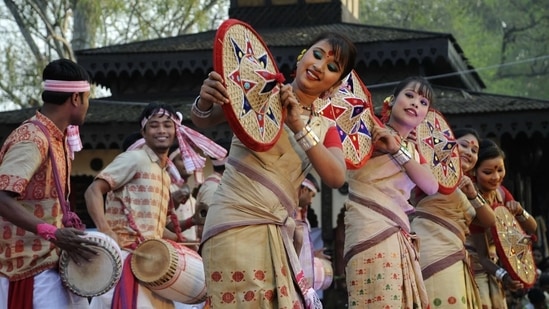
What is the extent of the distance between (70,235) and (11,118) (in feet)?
46.4

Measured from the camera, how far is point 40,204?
728cm

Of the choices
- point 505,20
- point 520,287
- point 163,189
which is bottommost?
point 520,287

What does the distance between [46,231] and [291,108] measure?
1.53 metres

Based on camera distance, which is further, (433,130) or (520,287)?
(520,287)

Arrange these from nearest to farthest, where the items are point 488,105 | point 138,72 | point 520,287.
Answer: point 520,287 → point 488,105 → point 138,72

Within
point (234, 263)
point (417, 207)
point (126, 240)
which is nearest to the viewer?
point (234, 263)

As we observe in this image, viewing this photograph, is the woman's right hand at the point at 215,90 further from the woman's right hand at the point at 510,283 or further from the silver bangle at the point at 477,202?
the woman's right hand at the point at 510,283

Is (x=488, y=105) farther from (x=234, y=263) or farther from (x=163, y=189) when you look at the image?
(x=234, y=263)

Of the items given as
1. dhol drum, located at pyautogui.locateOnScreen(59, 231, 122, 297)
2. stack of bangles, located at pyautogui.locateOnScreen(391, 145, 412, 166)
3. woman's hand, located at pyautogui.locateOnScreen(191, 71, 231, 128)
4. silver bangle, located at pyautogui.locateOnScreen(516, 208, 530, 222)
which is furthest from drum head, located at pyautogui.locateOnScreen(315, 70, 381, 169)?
silver bangle, located at pyautogui.locateOnScreen(516, 208, 530, 222)

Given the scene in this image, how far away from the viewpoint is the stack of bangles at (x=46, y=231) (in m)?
6.98

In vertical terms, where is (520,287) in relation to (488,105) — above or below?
below

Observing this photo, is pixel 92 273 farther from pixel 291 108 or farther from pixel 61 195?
pixel 291 108

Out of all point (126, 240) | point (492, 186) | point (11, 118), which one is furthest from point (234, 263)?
point (11, 118)

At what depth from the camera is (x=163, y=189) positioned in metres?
9.59
